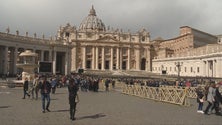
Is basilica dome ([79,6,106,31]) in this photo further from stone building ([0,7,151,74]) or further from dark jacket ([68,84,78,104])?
dark jacket ([68,84,78,104])

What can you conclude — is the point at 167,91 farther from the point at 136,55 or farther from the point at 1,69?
the point at 136,55

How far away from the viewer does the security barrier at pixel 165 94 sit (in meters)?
20.8

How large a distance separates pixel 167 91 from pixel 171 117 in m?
7.63

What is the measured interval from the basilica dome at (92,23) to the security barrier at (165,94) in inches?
4752

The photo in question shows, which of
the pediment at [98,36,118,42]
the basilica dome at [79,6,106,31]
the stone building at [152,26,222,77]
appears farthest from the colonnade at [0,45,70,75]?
the basilica dome at [79,6,106,31]

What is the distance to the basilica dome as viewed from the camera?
489 ft

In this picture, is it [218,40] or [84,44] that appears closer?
[84,44]

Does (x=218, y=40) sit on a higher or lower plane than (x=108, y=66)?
higher

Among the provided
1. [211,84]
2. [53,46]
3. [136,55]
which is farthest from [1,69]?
[136,55]

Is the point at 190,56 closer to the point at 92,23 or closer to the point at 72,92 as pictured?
the point at 72,92

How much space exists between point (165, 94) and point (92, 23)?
13128 cm

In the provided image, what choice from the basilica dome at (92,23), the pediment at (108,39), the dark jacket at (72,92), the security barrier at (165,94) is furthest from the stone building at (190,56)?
the dark jacket at (72,92)

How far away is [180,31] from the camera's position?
13238 cm

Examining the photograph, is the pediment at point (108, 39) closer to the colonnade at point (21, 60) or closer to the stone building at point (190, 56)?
the stone building at point (190, 56)
